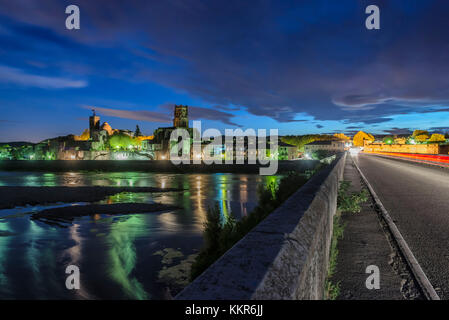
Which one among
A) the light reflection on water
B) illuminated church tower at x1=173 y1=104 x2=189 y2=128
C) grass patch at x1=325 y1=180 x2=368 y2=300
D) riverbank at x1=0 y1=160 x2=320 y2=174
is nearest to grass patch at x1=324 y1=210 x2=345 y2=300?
grass patch at x1=325 y1=180 x2=368 y2=300

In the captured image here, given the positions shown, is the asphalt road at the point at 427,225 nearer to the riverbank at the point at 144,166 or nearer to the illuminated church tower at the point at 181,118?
the riverbank at the point at 144,166

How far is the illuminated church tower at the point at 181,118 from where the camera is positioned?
456 feet

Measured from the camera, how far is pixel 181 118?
140 meters

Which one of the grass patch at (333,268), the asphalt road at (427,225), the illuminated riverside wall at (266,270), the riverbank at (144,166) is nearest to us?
the illuminated riverside wall at (266,270)

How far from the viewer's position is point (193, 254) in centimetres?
1034

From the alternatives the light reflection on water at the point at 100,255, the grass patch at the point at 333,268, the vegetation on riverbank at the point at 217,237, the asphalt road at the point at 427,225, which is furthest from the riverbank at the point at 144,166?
the grass patch at the point at 333,268

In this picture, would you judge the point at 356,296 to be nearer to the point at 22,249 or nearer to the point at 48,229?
the point at 22,249

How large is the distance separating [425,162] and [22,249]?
4135cm

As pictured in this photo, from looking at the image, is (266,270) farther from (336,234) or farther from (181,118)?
(181,118)

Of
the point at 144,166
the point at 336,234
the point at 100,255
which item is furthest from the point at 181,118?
Result: the point at 336,234

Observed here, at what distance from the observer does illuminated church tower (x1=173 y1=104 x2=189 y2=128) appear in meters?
139

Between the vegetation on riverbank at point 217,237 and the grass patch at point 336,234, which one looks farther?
the vegetation on riverbank at point 217,237

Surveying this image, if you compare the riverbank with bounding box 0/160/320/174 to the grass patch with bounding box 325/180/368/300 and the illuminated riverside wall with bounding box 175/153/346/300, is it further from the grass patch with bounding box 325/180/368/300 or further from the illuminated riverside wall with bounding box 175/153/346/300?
the illuminated riverside wall with bounding box 175/153/346/300

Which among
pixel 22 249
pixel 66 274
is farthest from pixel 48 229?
pixel 66 274
